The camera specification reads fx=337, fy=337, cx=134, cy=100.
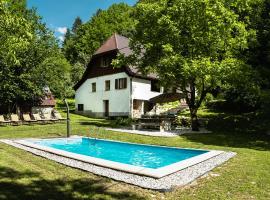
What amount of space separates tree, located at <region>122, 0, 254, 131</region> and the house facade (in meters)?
11.4

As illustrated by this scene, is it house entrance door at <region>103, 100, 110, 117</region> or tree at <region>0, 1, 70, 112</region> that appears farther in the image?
house entrance door at <region>103, 100, 110, 117</region>

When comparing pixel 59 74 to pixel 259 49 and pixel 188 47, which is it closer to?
pixel 188 47

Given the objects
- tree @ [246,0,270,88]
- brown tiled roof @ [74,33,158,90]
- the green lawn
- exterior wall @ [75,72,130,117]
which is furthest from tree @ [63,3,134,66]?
the green lawn

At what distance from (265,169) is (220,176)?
206 cm

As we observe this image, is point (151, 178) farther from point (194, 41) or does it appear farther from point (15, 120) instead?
point (15, 120)

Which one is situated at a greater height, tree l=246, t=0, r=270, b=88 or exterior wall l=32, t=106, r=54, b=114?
tree l=246, t=0, r=270, b=88

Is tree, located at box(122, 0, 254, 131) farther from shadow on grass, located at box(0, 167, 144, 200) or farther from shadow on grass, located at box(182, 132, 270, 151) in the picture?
shadow on grass, located at box(0, 167, 144, 200)

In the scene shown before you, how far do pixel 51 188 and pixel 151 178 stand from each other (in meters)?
2.67

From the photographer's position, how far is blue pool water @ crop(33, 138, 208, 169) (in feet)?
49.8

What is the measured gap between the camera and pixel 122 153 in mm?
17531

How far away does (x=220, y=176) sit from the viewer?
9719 millimetres

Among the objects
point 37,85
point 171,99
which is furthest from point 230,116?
point 37,85

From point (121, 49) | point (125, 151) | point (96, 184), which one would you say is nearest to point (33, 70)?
point (121, 49)

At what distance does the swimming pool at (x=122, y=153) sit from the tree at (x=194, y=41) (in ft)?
23.7
